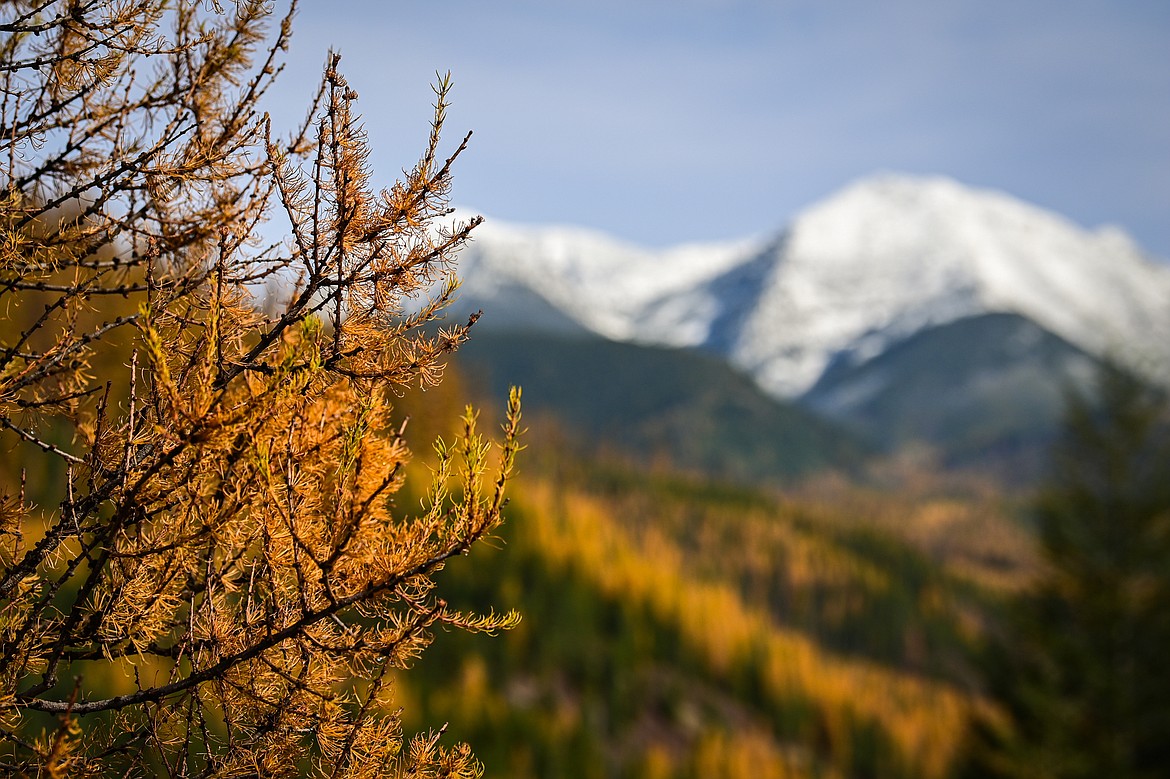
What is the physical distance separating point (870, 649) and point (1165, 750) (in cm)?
12158

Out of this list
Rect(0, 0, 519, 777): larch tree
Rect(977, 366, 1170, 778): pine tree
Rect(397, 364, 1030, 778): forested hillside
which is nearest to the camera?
Rect(0, 0, 519, 777): larch tree

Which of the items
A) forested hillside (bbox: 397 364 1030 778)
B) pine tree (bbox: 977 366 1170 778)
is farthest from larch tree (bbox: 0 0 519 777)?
forested hillside (bbox: 397 364 1030 778)

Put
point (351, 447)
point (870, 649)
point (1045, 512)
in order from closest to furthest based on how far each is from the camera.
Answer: point (351, 447) < point (1045, 512) < point (870, 649)

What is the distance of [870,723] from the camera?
8225cm

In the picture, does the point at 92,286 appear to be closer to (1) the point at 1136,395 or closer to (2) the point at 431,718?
(1) the point at 1136,395

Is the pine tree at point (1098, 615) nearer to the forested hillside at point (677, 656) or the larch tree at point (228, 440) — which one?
the forested hillside at point (677, 656)

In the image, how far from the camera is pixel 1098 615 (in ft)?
57.1

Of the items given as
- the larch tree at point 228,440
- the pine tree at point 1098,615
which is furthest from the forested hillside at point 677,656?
the larch tree at point 228,440

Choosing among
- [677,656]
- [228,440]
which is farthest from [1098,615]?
[677,656]

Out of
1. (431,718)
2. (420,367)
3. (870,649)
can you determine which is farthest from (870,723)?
(420,367)

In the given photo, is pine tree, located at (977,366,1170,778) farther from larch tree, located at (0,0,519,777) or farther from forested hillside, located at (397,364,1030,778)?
larch tree, located at (0,0,519,777)

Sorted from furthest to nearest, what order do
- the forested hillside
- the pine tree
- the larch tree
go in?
the forested hillside → the pine tree → the larch tree

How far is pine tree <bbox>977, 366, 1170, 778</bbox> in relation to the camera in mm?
16125

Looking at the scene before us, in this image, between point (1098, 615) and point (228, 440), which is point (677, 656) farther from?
point (228, 440)
